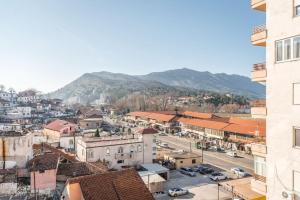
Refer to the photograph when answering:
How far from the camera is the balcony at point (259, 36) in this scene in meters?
12.5

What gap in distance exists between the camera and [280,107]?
37.8 feet

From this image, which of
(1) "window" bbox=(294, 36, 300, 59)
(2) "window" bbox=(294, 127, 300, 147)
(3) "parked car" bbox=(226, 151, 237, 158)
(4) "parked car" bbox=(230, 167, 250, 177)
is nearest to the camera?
(1) "window" bbox=(294, 36, 300, 59)

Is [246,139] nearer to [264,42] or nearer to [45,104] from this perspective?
[264,42]

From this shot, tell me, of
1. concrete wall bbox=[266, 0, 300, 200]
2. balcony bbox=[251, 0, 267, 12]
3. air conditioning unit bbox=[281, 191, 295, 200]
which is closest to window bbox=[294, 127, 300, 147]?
concrete wall bbox=[266, 0, 300, 200]

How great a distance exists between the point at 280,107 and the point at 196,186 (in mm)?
27218

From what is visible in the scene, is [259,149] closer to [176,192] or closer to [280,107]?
[280,107]

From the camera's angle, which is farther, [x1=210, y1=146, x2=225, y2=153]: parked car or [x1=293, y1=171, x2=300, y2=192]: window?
[x1=210, y1=146, x2=225, y2=153]: parked car

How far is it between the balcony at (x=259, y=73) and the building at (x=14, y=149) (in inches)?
1216

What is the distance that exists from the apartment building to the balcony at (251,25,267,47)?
49 millimetres

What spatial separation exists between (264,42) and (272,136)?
13.4ft

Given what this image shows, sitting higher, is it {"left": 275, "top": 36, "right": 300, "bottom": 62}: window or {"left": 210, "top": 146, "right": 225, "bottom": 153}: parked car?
{"left": 275, "top": 36, "right": 300, "bottom": 62}: window

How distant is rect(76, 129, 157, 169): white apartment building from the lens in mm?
41594

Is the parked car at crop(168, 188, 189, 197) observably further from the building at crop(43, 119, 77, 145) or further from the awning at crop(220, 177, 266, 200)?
the building at crop(43, 119, 77, 145)

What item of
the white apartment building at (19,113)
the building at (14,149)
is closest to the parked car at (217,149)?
the building at (14,149)
